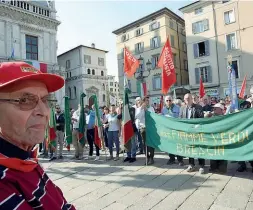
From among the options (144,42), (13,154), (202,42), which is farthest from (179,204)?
(144,42)

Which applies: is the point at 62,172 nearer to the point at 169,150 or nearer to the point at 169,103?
the point at 169,150

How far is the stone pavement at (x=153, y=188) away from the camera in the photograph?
390 cm

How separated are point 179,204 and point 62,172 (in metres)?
3.76

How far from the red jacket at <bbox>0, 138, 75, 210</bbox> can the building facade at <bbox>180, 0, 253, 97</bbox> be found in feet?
94.4

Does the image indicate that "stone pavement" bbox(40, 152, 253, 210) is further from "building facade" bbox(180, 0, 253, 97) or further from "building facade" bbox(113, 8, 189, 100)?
"building facade" bbox(113, 8, 189, 100)

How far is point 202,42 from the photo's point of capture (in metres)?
31.0

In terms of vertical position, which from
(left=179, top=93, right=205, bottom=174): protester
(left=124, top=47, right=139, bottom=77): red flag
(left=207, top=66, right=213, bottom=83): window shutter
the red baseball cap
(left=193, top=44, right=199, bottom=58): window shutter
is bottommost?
(left=179, top=93, right=205, bottom=174): protester

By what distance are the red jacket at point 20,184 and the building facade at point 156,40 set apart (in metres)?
34.1

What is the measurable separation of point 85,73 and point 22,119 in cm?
4221

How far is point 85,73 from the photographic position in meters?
42.5

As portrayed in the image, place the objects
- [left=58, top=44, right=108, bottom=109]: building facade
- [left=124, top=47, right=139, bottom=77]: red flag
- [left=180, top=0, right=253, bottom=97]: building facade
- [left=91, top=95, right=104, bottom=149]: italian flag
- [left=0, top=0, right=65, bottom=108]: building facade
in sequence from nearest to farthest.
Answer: [left=91, top=95, right=104, bottom=149]: italian flag, [left=124, top=47, right=139, bottom=77]: red flag, [left=180, top=0, right=253, bottom=97]: building facade, [left=0, top=0, right=65, bottom=108]: building facade, [left=58, top=44, right=108, bottom=109]: building facade

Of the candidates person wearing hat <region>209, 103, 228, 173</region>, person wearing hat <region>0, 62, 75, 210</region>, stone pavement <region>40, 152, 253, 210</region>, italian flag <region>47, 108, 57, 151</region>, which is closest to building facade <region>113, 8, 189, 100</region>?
italian flag <region>47, 108, 57, 151</region>

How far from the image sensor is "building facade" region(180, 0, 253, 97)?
90.2ft

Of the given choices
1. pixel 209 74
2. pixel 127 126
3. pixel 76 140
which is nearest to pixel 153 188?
pixel 127 126
